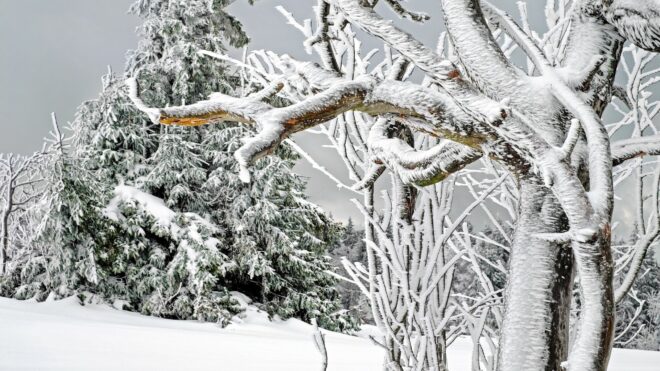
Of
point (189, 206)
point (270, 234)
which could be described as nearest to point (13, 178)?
point (189, 206)

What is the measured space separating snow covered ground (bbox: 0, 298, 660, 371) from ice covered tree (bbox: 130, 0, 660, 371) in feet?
15.1

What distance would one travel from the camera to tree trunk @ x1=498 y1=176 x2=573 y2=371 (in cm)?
133

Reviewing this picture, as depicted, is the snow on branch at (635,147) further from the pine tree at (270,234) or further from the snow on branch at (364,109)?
the pine tree at (270,234)

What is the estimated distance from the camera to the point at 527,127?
1.31 metres

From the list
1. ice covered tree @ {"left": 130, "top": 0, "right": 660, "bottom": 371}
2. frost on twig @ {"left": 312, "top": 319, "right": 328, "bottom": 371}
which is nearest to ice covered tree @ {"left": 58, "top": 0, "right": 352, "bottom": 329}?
frost on twig @ {"left": 312, "top": 319, "right": 328, "bottom": 371}

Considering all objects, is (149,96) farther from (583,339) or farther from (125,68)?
(583,339)

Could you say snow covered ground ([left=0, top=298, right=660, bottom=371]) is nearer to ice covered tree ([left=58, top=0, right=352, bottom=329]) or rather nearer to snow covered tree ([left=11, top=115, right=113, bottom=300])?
snow covered tree ([left=11, top=115, right=113, bottom=300])

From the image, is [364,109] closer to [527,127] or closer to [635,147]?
[527,127]

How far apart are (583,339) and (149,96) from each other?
46.2 ft

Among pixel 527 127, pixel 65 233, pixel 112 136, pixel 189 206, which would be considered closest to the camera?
pixel 527 127

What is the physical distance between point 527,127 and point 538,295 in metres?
0.43

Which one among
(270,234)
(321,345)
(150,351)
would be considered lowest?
(150,351)

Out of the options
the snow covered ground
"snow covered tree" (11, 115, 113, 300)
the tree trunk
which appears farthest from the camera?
"snow covered tree" (11, 115, 113, 300)

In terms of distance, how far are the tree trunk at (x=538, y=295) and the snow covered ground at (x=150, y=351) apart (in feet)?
15.5
